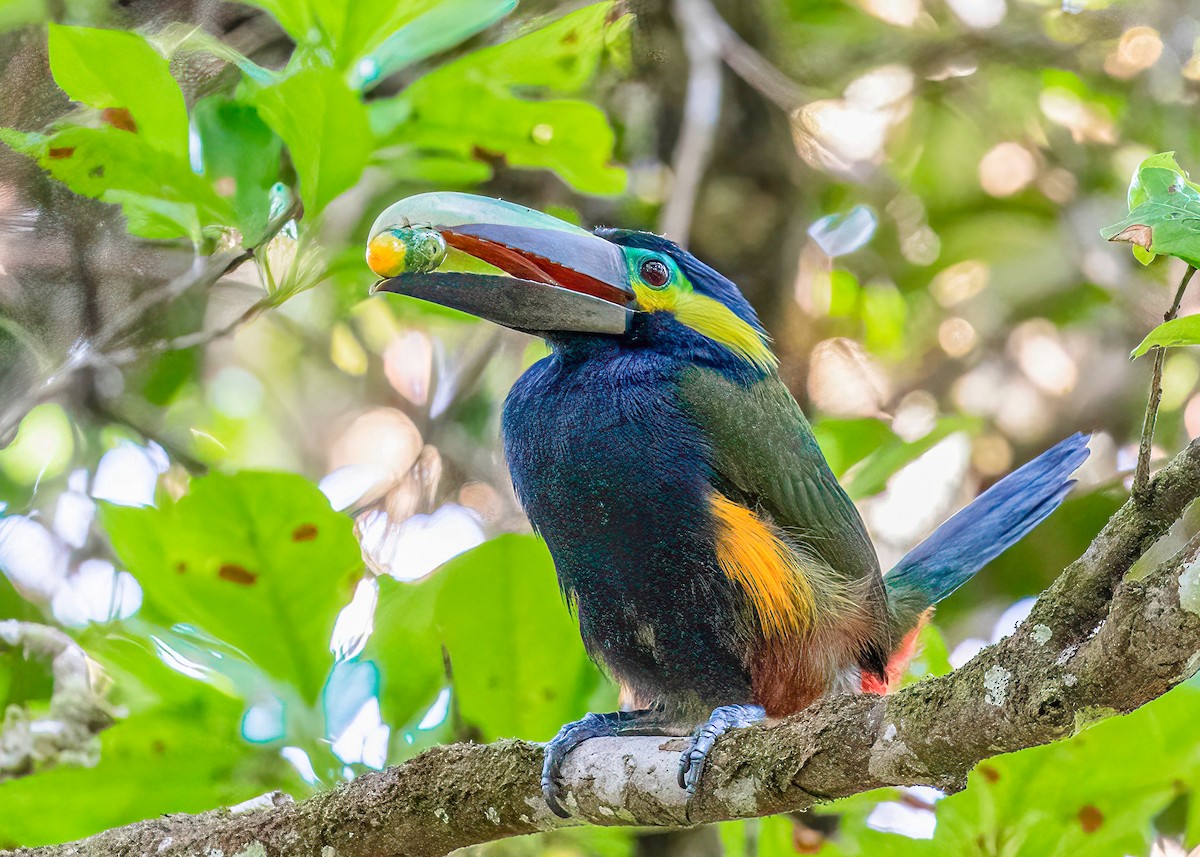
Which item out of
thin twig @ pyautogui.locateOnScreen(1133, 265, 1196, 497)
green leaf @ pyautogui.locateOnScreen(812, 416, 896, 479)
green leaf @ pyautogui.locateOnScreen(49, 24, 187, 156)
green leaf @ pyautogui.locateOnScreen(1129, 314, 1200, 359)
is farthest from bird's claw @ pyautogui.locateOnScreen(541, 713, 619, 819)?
green leaf @ pyautogui.locateOnScreen(49, 24, 187, 156)

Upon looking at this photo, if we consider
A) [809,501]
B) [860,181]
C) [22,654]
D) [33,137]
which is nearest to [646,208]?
[860,181]

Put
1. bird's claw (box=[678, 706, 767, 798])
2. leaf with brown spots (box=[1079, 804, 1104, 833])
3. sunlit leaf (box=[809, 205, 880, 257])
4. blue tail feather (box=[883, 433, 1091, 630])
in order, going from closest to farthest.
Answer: bird's claw (box=[678, 706, 767, 798]) < leaf with brown spots (box=[1079, 804, 1104, 833]) < blue tail feather (box=[883, 433, 1091, 630]) < sunlit leaf (box=[809, 205, 880, 257])

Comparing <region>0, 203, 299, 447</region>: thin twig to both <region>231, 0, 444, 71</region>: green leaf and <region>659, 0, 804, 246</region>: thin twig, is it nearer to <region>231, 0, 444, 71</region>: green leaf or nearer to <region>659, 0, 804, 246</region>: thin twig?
<region>231, 0, 444, 71</region>: green leaf

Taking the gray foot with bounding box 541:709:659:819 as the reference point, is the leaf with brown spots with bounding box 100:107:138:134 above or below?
above

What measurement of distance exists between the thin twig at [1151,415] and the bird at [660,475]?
3.51 feet

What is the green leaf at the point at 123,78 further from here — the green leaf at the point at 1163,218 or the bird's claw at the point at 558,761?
the green leaf at the point at 1163,218

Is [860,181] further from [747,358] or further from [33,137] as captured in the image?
[33,137]

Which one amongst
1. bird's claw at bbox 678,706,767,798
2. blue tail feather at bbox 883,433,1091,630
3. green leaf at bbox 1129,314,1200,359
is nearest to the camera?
green leaf at bbox 1129,314,1200,359

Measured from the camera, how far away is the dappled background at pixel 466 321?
2.73 metres

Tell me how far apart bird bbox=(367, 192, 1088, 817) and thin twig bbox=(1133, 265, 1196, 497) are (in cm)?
107

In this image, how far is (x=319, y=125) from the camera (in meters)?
2.70

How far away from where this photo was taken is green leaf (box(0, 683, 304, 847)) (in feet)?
8.89

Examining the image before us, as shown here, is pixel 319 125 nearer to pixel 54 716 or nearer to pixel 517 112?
pixel 517 112

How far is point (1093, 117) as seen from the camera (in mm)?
4727
